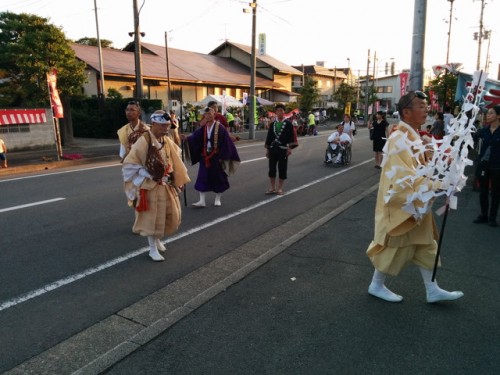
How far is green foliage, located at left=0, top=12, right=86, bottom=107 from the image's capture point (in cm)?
1562

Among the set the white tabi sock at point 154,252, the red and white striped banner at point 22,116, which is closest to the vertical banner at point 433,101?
the white tabi sock at point 154,252

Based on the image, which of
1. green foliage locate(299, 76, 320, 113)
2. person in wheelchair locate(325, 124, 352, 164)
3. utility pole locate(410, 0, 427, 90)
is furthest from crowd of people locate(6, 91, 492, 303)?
green foliage locate(299, 76, 320, 113)

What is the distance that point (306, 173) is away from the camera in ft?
39.1

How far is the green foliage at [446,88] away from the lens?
15301 millimetres

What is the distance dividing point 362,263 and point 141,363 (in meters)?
2.78

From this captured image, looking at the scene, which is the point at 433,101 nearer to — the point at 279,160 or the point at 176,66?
the point at 279,160

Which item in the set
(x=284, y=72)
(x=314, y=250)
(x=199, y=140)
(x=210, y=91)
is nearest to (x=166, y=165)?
(x=314, y=250)

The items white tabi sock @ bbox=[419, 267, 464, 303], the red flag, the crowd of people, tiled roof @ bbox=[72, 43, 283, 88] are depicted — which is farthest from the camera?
tiled roof @ bbox=[72, 43, 283, 88]

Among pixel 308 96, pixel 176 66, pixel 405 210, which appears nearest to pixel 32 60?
pixel 405 210

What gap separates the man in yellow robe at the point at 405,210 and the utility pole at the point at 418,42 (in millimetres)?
5857

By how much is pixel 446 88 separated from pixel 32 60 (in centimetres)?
1526

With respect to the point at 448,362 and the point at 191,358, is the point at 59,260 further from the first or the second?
the point at 448,362

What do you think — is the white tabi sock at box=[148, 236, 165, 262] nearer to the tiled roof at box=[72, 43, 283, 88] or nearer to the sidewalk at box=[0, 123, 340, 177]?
the sidewalk at box=[0, 123, 340, 177]

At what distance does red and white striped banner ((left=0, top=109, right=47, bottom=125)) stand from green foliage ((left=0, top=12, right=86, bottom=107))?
15.5 inches
